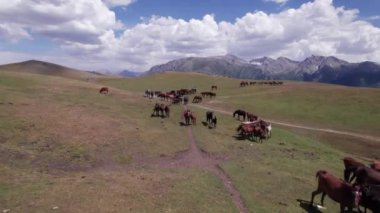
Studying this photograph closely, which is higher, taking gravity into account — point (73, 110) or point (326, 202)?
point (73, 110)

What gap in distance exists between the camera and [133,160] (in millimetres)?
28750

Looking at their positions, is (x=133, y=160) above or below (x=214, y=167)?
above

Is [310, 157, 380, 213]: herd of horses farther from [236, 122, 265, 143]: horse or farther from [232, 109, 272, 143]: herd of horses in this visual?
[232, 109, 272, 143]: herd of horses

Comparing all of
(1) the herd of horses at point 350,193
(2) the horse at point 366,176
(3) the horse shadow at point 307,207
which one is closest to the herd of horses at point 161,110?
(3) the horse shadow at point 307,207

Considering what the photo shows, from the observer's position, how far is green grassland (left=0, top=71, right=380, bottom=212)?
19578 mm

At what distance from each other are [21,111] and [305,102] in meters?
51.7

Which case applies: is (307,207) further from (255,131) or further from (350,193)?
(255,131)

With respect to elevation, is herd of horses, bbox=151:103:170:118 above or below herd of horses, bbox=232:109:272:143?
above

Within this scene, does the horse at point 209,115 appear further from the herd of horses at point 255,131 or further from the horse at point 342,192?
the horse at point 342,192

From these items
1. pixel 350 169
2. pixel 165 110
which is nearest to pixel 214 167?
pixel 350 169

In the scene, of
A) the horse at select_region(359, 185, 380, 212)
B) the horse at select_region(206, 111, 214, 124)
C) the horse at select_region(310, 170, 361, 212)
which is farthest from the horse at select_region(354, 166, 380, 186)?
the horse at select_region(206, 111, 214, 124)

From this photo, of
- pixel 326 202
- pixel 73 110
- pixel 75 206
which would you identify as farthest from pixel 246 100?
pixel 75 206

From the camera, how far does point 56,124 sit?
34.6m

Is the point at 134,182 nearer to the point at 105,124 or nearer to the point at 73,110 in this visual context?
the point at 105,124
